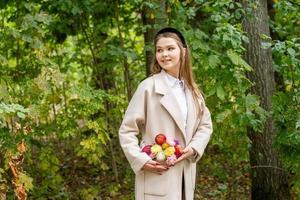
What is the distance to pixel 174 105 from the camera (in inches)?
126

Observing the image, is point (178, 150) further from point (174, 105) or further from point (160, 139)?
point (174, 105)

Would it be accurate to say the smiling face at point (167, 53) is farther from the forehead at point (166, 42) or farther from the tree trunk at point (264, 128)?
the tree trunk at point (264, 128)

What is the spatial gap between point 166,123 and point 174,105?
12cm

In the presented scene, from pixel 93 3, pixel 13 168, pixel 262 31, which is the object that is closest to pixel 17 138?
pixel 13 168

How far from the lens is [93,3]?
5809 millimetres

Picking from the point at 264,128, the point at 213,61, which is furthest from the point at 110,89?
the point at 213,61

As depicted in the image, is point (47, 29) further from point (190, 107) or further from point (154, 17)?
point (190, 107)

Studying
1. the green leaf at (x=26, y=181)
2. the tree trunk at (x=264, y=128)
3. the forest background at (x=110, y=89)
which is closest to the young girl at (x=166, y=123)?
the forest background at (x=110, y=89)

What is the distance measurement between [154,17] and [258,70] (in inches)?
43.5

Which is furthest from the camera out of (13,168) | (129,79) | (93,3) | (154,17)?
(129,79)

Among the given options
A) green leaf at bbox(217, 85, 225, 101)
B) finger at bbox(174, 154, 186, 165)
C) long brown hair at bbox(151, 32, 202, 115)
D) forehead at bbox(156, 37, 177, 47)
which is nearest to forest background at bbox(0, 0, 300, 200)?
green leaf at bbox(217, 85, 225, 101)

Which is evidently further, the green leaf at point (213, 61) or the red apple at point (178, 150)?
the green leaf at point (213, 61)

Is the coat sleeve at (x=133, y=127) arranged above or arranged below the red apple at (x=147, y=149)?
above

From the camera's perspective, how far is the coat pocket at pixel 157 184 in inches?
125
